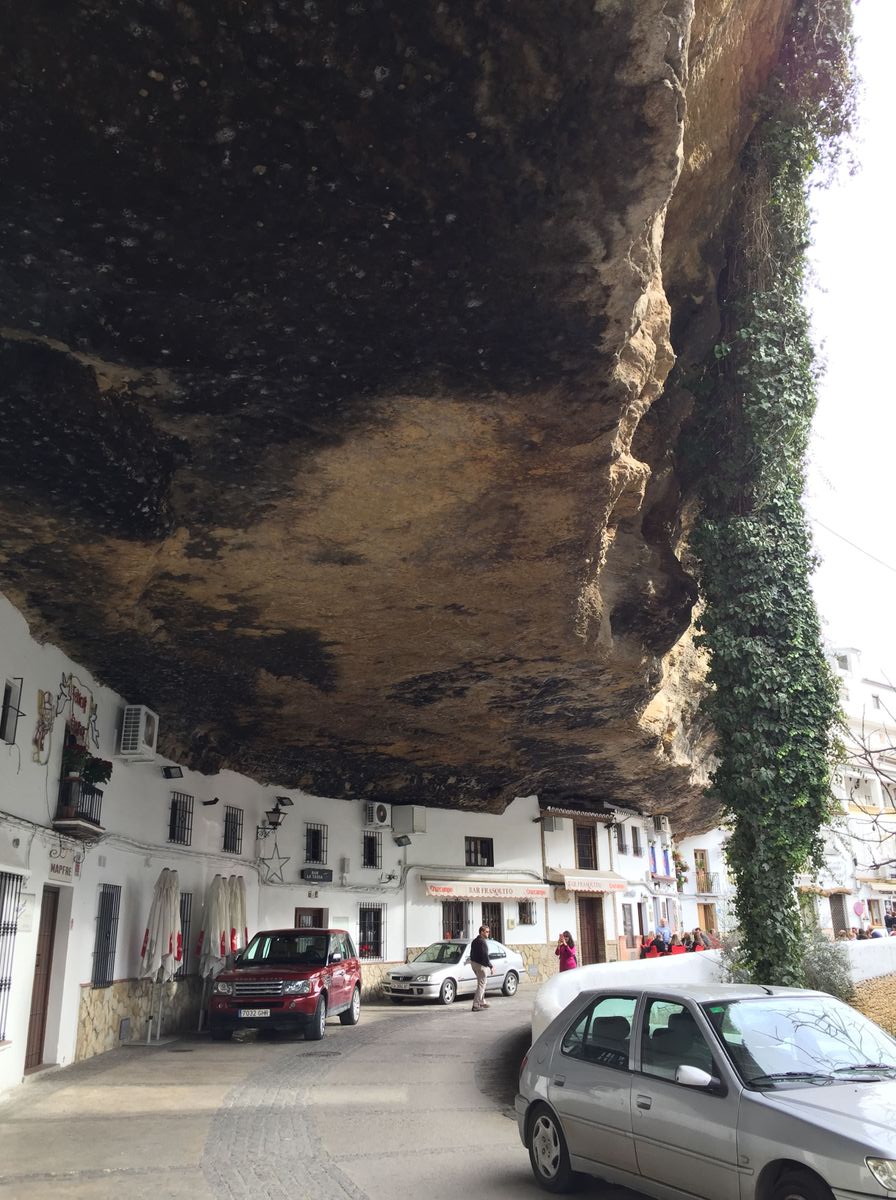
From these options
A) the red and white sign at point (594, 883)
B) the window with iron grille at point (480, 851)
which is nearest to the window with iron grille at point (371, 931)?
the window with iron grille at point (480, 851)

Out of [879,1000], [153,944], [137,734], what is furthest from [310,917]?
[879,1000]

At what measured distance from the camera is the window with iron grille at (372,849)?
867 inches

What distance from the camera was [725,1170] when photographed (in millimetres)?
4684

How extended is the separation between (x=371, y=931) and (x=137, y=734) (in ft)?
36.7

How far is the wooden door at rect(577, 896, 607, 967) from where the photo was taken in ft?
93.1

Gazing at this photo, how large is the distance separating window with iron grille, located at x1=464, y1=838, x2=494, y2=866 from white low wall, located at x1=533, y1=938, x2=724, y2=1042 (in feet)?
35.1

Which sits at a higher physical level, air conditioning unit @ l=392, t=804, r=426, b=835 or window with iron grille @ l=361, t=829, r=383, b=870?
air conditioning unit @ l=392, t=804, r=426, b=835

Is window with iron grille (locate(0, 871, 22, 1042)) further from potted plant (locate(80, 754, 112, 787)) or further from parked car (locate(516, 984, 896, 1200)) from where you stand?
parked car (locate(516, 984, 896, 1200))

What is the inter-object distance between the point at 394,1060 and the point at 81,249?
1036 centimetres

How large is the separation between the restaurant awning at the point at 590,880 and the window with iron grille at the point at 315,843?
880cm

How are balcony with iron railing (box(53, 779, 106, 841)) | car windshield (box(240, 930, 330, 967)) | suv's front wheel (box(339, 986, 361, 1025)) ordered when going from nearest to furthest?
balcony with iron railing (box(53, 779, 106, 841)), car windshield (box(240, 930, 330, 967)), suv's front wheel (box(339, 986, 361, 1025))

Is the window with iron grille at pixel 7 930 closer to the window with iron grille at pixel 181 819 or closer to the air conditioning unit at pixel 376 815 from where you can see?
the window with iron grille at pixel 181 819

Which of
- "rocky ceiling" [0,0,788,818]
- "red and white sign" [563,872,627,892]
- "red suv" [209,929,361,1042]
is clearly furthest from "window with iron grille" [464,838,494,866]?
"rocky ceiling" [0,0,788,818]

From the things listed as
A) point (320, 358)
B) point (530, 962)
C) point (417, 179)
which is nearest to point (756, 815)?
point (320, 358)
